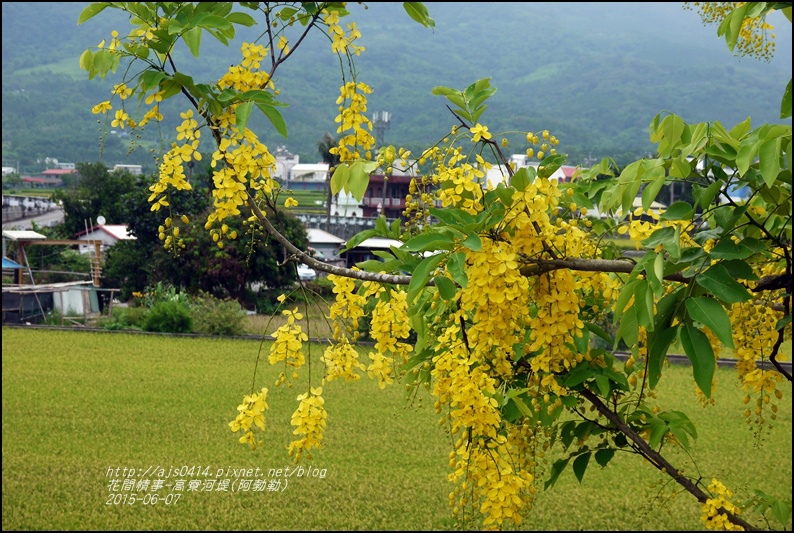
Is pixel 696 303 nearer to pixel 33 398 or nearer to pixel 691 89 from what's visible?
pixel 33 398

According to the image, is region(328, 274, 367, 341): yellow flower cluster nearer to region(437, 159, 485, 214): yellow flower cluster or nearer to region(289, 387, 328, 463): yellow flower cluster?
region(289, 387, 328, 463): yellow flower cluster

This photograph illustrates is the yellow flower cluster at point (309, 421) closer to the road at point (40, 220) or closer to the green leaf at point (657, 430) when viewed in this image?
the green leaf at point (657, 430)

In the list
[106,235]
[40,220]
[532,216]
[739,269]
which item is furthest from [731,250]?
[40,220]

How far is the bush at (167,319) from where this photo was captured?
29.9ft

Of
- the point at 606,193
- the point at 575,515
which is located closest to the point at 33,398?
the point at 575,515

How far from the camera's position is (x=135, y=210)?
35.3ft

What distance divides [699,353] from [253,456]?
3.92m

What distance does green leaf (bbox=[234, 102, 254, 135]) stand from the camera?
1.19 m

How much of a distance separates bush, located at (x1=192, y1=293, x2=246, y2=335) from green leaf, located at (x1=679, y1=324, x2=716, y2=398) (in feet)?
27.7

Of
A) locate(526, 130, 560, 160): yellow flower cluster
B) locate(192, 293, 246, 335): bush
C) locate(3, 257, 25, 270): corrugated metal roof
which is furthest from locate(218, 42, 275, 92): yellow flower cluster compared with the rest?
locate(3, 257, 25, 270): corrugated metal roof

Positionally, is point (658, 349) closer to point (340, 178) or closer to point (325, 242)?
point (340, 178)

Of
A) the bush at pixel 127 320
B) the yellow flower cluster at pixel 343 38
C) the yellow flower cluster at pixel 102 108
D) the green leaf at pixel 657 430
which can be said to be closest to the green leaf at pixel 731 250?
the green leaf at pixel 657 430

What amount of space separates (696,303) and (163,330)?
8.74 meters

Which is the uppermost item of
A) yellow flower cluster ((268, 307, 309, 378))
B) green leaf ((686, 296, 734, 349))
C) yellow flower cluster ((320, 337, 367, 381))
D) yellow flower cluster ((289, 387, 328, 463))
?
green leaf ((686, 296, 734, 349))
